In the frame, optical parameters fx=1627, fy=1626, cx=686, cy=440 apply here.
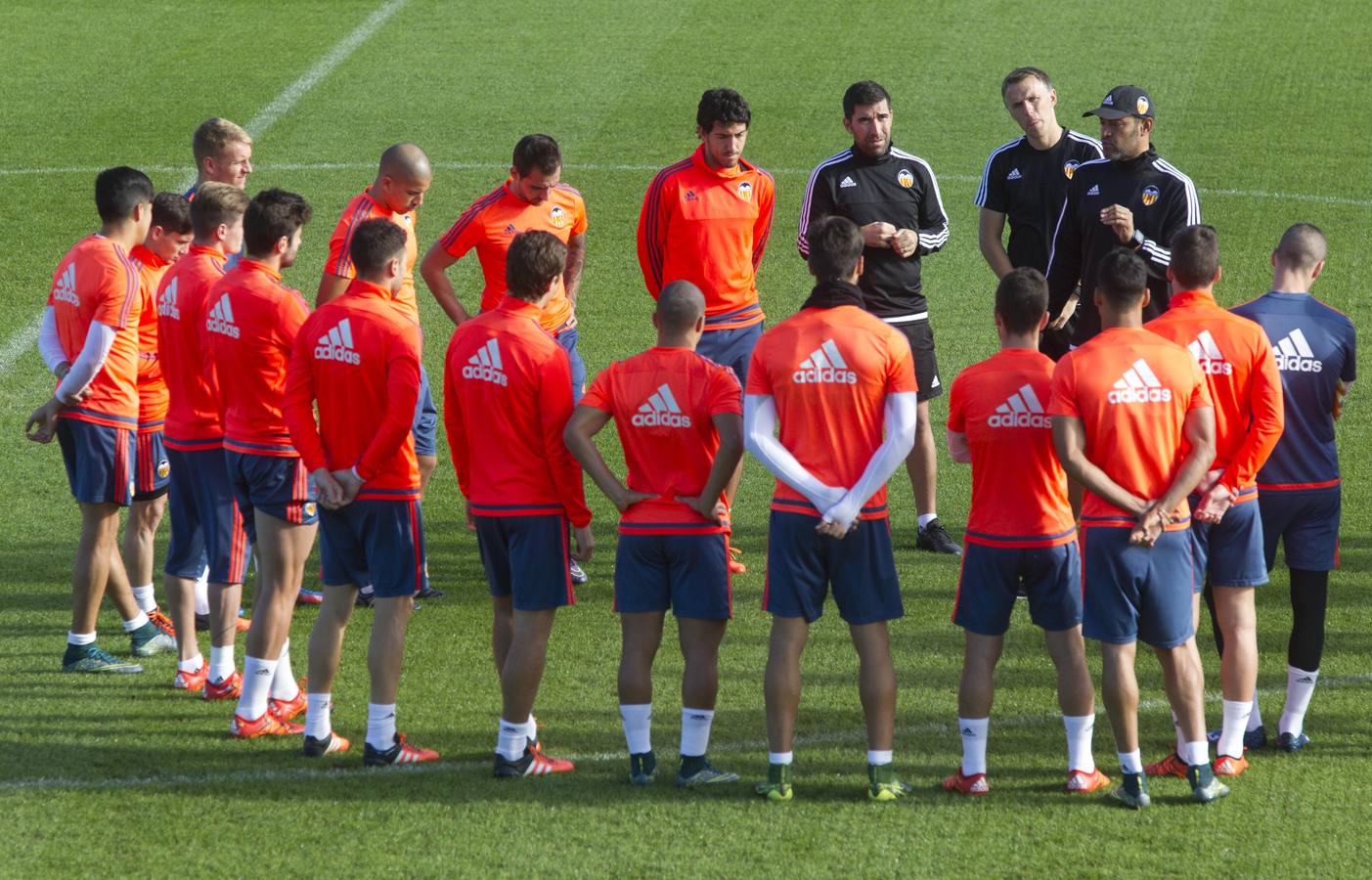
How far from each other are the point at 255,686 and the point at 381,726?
642 mm

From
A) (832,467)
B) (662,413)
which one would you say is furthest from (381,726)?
(832,467)

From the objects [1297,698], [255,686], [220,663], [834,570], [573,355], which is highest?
[834,570]

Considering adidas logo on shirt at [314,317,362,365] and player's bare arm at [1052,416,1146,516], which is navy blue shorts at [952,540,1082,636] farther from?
adidas logo on shirt at [314,317,362,365]

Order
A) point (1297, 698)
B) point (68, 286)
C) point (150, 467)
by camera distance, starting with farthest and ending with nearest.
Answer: point (150, 467) < point (68, 286) < point (1297, 698)

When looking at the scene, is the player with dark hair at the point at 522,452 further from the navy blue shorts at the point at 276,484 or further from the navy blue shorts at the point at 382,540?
the navy blue shorts at the point at 276,484

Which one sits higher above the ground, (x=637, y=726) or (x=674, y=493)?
(x=674, y=493)

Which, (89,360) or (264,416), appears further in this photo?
(89,360)

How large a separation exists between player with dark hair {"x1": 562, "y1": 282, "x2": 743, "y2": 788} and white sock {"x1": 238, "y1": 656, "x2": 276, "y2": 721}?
1.55 meters

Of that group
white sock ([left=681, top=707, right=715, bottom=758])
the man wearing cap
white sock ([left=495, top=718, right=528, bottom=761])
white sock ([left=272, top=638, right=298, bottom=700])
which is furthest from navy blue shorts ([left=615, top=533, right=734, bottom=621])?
the man wearing cap

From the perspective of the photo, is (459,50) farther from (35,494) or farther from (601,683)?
(601,683)

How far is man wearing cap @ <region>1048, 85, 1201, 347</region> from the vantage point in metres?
7.75

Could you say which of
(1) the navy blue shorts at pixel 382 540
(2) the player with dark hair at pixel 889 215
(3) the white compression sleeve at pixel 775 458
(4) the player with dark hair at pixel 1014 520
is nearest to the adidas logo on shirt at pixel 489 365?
(1) the navy blue shorts at pixel 382 540

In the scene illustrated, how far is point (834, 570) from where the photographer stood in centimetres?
594

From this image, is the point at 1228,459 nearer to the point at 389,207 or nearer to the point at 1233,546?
the point at 1233,546
